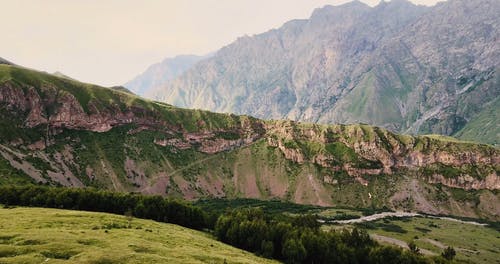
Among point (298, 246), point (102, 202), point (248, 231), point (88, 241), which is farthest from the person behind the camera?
point (102, 202)

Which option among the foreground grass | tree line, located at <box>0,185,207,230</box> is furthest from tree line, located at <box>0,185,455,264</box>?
the foreground grass

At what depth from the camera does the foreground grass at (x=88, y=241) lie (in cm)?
6381

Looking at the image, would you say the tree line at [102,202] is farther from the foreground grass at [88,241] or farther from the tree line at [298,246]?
the foreground grass at [88,241]

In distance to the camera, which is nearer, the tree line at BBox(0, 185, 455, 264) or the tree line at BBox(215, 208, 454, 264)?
the tree line at BBox(215, 208, 454, 264)

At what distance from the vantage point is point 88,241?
73875 millimetres

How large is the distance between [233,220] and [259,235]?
519 inches

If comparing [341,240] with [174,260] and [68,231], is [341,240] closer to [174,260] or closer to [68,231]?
[174,260]

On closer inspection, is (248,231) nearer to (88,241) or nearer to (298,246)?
(298,246)

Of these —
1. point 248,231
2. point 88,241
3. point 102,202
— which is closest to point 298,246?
point 248,231

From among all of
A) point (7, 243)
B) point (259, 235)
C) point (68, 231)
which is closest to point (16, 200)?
point (68, 231)

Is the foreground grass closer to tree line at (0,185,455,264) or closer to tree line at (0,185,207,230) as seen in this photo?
tree line at (0,185,207,230)

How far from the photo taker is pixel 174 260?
232ft

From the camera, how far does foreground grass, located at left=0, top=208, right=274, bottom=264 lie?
63.8 m

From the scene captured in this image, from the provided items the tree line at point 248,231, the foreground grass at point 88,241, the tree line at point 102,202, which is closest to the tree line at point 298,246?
the tree line at point 248,231
